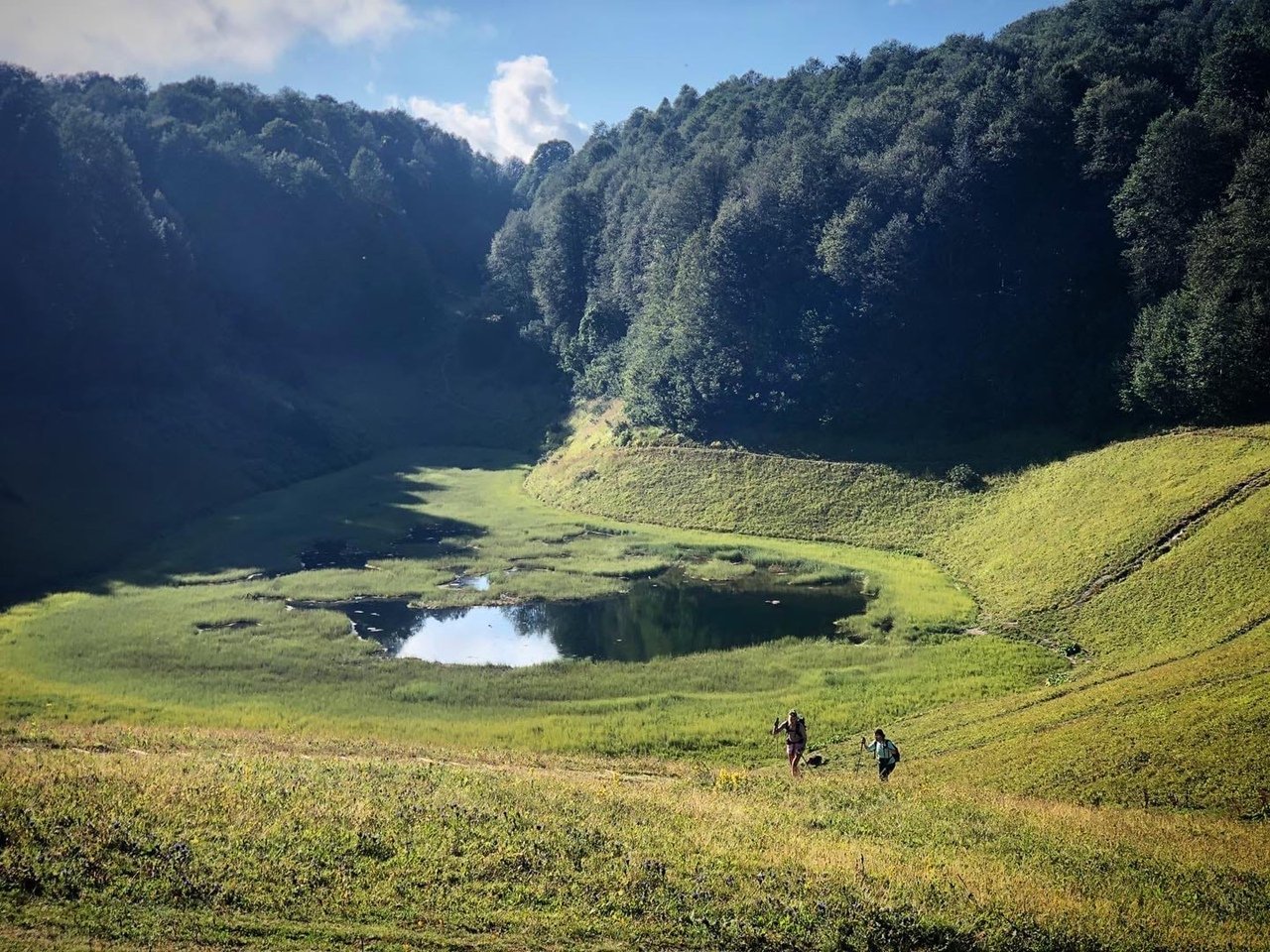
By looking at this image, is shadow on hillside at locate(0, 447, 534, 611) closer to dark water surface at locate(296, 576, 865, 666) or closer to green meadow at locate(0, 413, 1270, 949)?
green meadow at locate(0, 413, 1270, 949)

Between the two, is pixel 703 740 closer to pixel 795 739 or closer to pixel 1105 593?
pixel 795 739

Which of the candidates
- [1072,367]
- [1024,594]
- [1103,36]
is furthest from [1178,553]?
[1103,36]

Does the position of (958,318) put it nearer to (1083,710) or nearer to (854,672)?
(854,672)

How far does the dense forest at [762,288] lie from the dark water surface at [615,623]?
82.5ft

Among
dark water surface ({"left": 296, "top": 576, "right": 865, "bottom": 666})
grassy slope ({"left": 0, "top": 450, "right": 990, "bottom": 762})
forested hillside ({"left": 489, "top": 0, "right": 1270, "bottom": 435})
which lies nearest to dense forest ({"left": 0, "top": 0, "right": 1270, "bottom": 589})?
forested hillside ({"left": 489, "top": 0, "right": 1270, "bottom": 435})

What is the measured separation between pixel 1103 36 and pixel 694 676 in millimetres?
97604

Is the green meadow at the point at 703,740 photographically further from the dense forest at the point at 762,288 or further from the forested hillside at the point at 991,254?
the dense forest at the point at 762,288

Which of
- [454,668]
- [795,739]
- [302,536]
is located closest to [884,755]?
[795,739]

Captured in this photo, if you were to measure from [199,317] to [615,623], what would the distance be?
84906 millimetres

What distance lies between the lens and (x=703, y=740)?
35750 millimetres

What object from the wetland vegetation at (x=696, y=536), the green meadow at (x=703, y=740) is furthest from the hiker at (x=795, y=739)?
the green meadow at (x=703, y=740)

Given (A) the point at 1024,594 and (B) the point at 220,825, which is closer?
(B) the point at 220,825

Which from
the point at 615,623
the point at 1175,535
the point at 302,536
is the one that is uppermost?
the point at 302,536

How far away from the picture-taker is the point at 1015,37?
126875 millimetres
